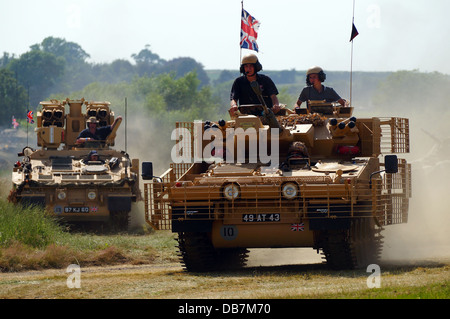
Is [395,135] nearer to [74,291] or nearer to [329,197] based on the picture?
[329,197]

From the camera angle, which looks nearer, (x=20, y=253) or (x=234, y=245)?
(x=234, y=245)

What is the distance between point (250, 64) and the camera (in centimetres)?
Result: 2062

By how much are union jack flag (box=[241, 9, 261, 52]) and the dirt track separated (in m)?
6.06

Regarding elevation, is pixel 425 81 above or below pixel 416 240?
above

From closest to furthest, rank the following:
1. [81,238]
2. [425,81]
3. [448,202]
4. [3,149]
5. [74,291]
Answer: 1. [74,291]
2. [81,238]
3. [448,202]
4. [425,81]
5. [3,149]

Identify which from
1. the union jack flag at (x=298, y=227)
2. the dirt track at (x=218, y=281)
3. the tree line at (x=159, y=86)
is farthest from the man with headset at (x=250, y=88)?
the tree line at (x=159, y=86)

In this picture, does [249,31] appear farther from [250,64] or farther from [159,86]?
[159,86]

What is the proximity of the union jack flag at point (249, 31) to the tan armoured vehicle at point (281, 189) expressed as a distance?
142 inches

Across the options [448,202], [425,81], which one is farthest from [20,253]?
[425,81]

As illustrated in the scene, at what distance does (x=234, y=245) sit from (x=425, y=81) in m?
54.7

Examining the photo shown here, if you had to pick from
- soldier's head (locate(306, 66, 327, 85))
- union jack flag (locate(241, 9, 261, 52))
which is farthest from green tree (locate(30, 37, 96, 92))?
soldier's head (locate(306, 66, 327, 85))

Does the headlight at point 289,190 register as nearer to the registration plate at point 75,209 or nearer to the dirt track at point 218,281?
the dirt track at point 218,281

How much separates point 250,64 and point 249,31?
147 inches

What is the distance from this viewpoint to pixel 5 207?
24.7 metres
